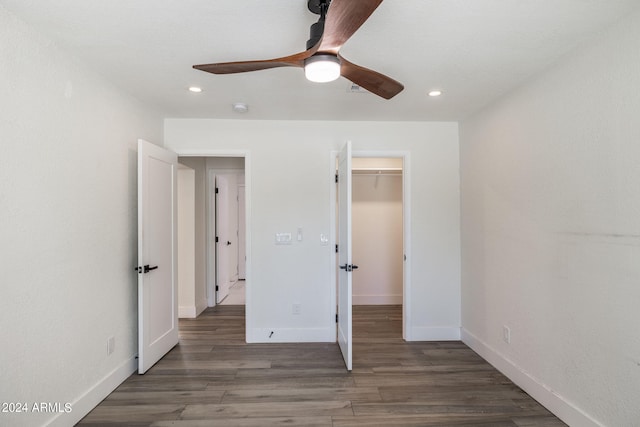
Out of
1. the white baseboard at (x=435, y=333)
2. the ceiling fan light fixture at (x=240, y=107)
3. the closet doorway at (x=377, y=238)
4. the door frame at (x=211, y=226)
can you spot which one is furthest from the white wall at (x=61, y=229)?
the closet doorway at (x=377, y=238)

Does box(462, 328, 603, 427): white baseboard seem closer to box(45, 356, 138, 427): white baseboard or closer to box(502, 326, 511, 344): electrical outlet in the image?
box(502, 326, 511, 344): electrical outlet

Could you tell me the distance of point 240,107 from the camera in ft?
9.21

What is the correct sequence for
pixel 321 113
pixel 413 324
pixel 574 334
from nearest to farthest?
pixel 574 334
pixel 321 113
pixel 413 324

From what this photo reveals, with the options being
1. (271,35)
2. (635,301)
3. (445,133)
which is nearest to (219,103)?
(271,35)

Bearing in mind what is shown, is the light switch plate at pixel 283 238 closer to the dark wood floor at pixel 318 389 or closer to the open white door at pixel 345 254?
the open white door at pixel 345 254

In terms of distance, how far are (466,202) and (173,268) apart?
3.09 metres

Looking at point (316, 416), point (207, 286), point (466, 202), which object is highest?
point (466, 202)

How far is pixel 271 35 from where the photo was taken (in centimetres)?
173

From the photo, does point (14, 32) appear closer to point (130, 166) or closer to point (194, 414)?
point (130, 166)

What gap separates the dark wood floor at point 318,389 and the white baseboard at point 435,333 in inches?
3.1

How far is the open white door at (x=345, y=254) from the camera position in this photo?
103 inches

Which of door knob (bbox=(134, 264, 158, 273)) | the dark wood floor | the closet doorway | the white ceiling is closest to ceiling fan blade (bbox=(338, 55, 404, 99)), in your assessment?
the white ceiling

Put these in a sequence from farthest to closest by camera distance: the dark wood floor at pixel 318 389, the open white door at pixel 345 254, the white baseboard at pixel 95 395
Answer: the open white door at pixel 345 254 < the dark wood floor at pixel 318 389 < the white baseboard at pixel 95 395

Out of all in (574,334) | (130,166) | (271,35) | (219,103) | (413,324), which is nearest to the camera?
(271,35)
